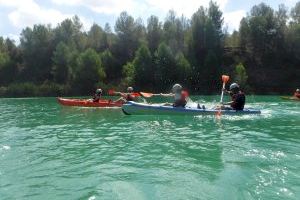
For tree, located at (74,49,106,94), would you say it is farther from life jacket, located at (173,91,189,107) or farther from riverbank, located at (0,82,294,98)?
life jacket, located at (173,91,189,107)

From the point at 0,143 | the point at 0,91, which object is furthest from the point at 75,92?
the point at 0,143

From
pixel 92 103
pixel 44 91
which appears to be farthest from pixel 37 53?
pixel 92 103

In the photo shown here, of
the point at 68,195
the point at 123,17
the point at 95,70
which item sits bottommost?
the point at 68,195

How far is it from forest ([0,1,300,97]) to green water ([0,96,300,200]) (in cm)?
3789

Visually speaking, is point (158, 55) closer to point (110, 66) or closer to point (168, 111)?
point (110, 66)

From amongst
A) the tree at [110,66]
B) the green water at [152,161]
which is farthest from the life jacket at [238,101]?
the tree at [110,66]

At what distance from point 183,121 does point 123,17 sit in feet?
170

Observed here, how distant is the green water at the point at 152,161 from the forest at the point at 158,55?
37.9 m

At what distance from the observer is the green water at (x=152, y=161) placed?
329 inches

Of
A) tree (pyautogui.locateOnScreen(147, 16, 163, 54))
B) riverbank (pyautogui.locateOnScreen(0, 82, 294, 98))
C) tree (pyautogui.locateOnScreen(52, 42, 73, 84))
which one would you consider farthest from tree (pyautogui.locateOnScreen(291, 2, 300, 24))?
tree (pyautogui.locateOnScreen(52, 42, 73, 84))

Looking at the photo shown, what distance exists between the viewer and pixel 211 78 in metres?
56.6

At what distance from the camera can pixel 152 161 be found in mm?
10859

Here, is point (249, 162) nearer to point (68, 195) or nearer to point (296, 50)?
point (68, 195)

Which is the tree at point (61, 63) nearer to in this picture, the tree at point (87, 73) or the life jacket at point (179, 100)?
the tree at point (87, 73)
